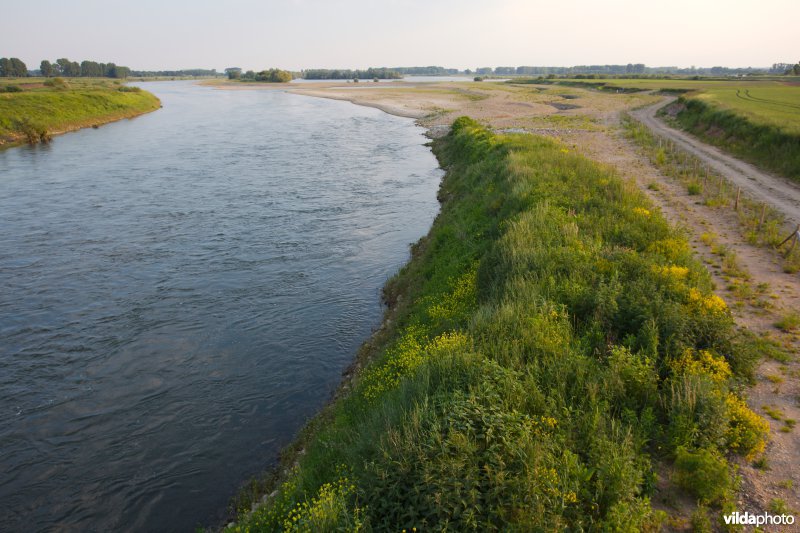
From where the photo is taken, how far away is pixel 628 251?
12.8 metres

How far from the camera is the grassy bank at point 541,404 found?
591 cm

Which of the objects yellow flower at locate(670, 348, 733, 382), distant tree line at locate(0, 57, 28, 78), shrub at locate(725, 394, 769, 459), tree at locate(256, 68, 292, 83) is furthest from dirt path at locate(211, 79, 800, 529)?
tree at locate(256, 68, 292, 83)

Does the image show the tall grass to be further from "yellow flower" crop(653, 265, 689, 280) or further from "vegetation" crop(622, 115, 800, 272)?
"yellow flower" crop(653, 265, 689, 280)

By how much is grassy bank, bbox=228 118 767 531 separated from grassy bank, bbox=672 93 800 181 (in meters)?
17.5

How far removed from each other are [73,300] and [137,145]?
113 ft

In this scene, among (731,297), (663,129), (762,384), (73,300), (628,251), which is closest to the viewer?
(762,384)

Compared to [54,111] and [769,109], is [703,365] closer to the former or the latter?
[769,109]

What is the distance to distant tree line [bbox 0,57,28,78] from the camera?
122 meters

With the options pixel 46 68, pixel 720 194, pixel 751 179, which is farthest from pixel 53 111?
pixel 46 68

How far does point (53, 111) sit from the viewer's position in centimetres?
5491

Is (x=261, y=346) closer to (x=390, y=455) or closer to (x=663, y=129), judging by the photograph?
(x=390, y=455)

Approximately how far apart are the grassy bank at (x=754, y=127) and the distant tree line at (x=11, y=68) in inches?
6018

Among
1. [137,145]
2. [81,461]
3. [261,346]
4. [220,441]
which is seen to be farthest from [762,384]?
[137,145]

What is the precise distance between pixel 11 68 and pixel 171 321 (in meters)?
152
